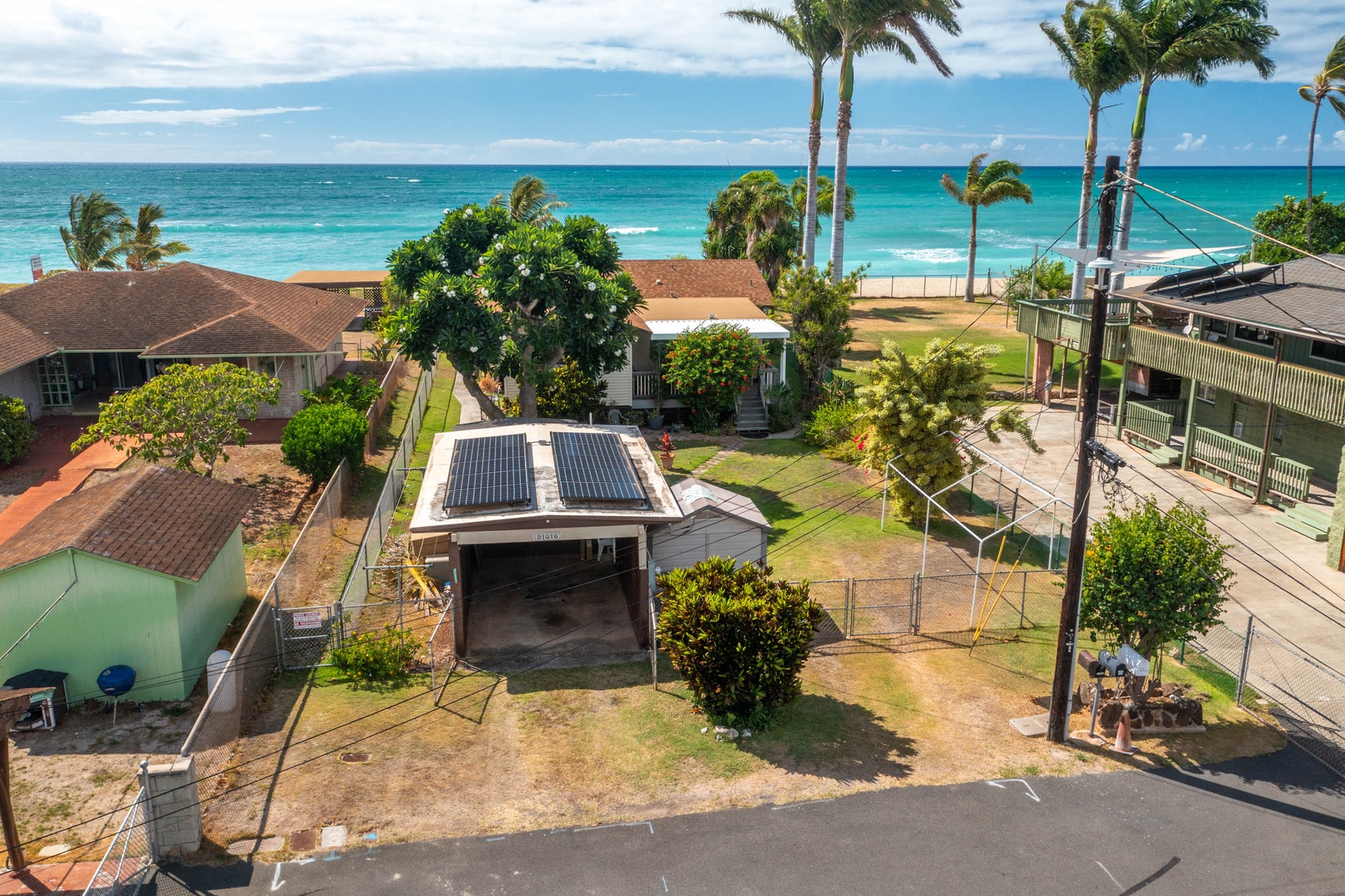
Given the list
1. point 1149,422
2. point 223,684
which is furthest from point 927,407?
point 223,684

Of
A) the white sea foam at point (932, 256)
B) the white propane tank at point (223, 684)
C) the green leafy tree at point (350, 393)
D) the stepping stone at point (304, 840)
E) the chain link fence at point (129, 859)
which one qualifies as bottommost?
the stepping stone at point (304, 840)

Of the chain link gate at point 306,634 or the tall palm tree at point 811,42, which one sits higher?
the tall palm tree at point 811,42

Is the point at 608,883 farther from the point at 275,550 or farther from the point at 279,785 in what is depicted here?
the point at 275,550

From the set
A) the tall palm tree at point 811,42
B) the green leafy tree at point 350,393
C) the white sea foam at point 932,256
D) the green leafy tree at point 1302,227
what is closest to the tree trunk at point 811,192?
the tall palm tree at point 811,42

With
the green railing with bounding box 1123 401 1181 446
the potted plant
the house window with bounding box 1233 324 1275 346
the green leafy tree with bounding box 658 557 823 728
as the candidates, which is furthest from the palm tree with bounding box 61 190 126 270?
the house window with bounding box 1233 324 1275 346

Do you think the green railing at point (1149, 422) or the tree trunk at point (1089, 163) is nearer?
the green railing at point (1149, 422)

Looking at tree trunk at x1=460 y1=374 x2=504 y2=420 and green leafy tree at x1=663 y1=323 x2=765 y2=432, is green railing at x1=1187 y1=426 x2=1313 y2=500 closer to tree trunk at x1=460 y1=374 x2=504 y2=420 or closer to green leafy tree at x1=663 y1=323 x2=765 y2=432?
green leafy tree at x1=663 y1=323 x2=765 y2=432

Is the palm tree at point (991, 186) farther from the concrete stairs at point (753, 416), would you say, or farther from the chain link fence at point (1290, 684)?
the chain link fence at point (1290, 684)

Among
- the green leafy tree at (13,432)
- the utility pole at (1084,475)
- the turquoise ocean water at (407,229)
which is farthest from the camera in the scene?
the turquoise ocean water at (407,229)
